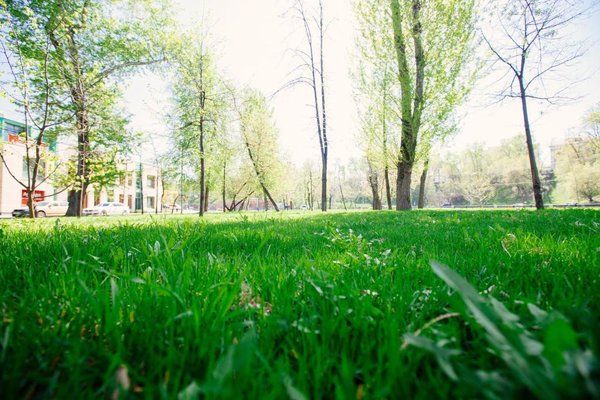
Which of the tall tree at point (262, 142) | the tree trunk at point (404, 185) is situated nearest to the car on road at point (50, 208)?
the tall tree at point (262, 142)

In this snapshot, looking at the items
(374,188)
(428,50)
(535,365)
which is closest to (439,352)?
(535,365)

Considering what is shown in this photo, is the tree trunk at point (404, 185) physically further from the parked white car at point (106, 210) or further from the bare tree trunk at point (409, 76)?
the parked white car at point (106, 210)

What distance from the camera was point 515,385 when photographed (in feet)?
1.35

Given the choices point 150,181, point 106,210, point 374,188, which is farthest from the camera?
point 150,181

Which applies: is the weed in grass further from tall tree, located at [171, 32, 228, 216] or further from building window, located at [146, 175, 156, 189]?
building window, located at [146, 175, 156, 189]

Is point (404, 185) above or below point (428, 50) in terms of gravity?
below

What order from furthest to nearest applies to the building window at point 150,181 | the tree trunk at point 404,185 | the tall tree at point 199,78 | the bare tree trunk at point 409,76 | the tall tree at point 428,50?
the building window at point 150,181, the tall tree at point 199,78, the tree trunk at point 404,185, the bare tree trunk at point 409,76, the tall tree at point 428,50

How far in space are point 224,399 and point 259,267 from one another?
3.65 ft

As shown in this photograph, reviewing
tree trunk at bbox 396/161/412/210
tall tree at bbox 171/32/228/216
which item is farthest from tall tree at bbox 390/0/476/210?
tall tree at bbox 171/32/228/216

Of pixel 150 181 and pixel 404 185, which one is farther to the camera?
pixel 150 181

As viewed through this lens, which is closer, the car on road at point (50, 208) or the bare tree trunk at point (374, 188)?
the bare tree trunk at point (374, 188)

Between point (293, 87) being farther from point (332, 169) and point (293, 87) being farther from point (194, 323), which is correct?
point (332, 169)

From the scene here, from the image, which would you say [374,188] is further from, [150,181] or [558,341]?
[150,181]

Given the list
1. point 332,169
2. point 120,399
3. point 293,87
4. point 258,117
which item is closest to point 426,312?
point 120,399
